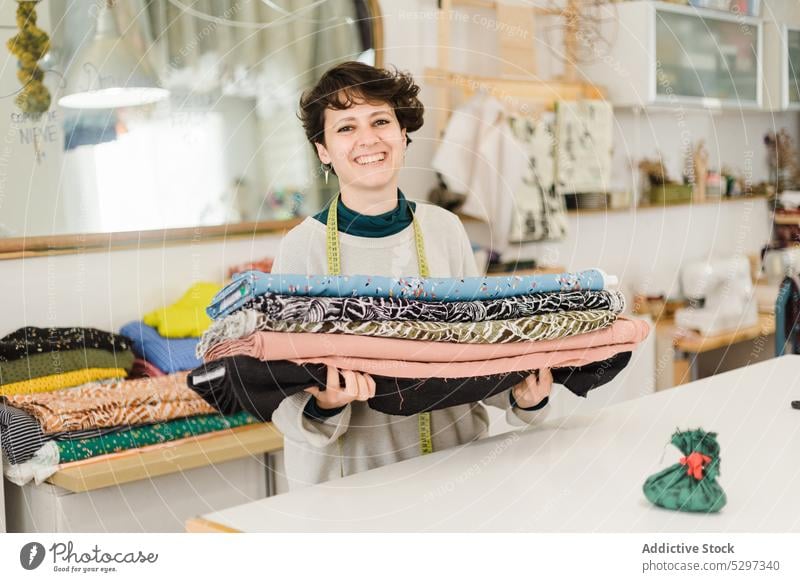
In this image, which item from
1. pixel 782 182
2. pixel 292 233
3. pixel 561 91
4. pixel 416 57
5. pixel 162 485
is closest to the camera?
pixel 292 233

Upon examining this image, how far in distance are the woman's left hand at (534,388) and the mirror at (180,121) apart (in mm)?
1035

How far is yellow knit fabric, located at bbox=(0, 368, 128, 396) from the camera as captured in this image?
5.44 feet

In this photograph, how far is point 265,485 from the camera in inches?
72.1

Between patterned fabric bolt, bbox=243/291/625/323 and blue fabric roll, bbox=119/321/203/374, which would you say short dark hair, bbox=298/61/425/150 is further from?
blue fabric roll, bbox=119/321/203/374

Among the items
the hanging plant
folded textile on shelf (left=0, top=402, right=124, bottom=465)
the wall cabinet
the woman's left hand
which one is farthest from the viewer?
the wall cabinet

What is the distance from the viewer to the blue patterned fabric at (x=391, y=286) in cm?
100

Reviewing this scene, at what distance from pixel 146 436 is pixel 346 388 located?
0.78m

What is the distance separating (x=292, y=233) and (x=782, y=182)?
2.62m

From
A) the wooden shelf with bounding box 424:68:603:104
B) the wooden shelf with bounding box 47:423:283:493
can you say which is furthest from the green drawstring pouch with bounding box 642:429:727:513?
the wooden shelf with bounding box 424:68:603:104

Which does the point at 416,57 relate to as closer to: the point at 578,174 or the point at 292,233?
the point at 578,174

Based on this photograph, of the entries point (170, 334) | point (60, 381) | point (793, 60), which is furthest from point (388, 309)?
point (793, 60)

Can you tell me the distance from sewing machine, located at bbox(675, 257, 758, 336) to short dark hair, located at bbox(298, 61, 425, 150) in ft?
6.54

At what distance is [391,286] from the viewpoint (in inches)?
42.0
